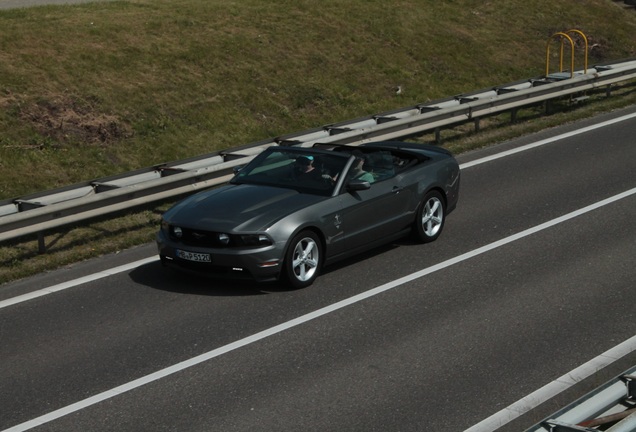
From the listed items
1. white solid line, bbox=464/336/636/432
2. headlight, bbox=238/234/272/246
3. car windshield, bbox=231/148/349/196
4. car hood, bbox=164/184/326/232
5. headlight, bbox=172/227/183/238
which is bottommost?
white solid line, bbox=464/336/636/432

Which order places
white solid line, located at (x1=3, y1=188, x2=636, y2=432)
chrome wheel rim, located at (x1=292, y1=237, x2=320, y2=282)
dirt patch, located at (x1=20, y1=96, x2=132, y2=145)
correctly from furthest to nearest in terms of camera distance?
dirt patch, located at (x1=20, y1=96, x2=132, y2=145)
chrome wheel rim, located at (x1=292, y1=237, x2=320, y2=282)
white solid line, located at (x1=3, y1=188, x2=636, y2=432)

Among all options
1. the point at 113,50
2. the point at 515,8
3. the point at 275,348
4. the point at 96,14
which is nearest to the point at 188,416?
the point at 275,348

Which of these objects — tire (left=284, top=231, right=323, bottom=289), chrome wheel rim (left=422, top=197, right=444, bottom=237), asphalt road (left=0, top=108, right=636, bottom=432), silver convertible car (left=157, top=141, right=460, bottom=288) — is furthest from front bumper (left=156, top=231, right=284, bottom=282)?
Result: chrome wheel rim (left=422, top=197, right=444, bottom=237)

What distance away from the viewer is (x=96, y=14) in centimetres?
2336

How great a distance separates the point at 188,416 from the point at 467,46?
65.9 feet

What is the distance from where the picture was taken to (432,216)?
13.8m

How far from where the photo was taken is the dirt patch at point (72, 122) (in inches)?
713

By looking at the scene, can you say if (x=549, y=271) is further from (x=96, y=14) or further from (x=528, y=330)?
(x=96, y=14)

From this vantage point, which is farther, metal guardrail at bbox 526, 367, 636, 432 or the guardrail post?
the guardrail post

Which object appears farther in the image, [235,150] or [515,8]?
[515,8]

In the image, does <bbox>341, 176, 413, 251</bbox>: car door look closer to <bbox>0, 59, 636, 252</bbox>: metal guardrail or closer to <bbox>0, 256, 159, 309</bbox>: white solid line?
<bbox>0, 256, 159, 309</bbox>: white solid line

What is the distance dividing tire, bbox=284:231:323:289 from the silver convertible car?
0.01m

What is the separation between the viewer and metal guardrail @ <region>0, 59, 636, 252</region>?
13.4 m

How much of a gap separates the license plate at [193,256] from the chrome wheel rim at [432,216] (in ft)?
10.6
